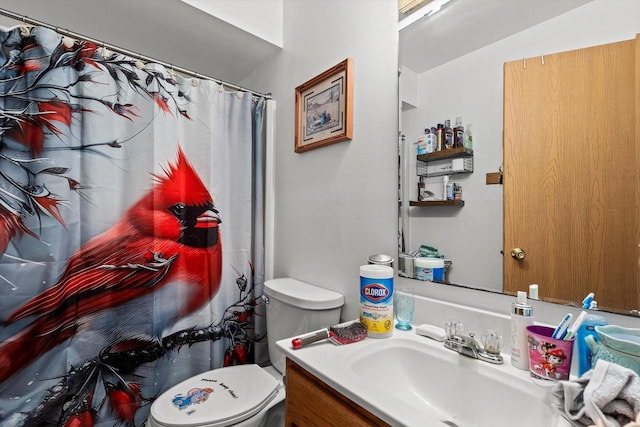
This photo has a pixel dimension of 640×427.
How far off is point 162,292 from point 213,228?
0.34 meters

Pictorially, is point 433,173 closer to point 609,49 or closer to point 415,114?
point 415,114

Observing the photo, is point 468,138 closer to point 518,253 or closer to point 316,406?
point 518,253

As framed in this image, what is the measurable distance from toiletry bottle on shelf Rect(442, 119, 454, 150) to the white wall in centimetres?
16

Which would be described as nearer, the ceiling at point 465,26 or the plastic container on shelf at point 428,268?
the ceiling at point 465,26

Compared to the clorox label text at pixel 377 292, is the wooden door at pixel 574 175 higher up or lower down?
higher up

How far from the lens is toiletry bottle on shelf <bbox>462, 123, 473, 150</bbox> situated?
829 millimetres

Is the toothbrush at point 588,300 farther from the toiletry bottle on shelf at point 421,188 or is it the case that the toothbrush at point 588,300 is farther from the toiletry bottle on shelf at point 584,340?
the toiletry bottle on shelf at point 421,188

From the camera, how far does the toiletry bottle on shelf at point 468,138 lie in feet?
2.72

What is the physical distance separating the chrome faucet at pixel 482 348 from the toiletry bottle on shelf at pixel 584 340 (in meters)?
0.14

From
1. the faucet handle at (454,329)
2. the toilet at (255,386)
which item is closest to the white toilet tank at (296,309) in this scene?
the toilet at (255,386)

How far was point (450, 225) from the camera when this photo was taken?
0.88 meters

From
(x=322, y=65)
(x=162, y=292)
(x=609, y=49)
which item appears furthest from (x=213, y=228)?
(x=609, y=49)

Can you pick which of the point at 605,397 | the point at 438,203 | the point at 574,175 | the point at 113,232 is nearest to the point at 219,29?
the point at 113,232

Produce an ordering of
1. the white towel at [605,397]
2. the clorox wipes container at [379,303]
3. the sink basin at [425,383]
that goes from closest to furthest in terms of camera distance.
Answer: the white towel at [605,397], the sink basin at [425,383], the clorox wipes container at [379,303]
